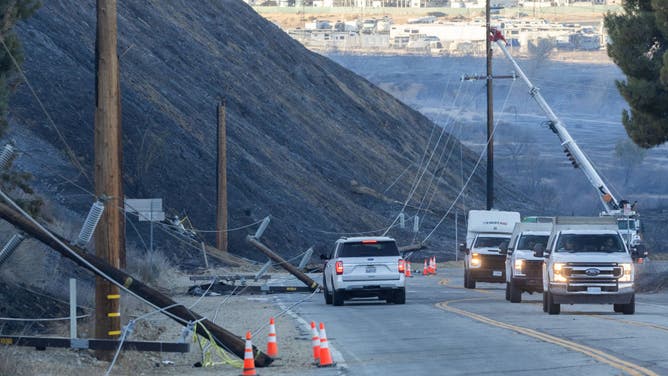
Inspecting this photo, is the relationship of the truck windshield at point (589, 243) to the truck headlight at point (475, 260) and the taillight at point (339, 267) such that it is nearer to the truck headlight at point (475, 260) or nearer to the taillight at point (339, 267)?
the taillight at point (339, 267)

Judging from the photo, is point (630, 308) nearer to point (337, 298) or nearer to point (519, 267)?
point (519, 267)

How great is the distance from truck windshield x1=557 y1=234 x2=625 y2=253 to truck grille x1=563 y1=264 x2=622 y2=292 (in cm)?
92

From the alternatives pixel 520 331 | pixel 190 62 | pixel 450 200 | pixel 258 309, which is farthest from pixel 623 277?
pixel 450 200

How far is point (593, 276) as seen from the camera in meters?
28.9

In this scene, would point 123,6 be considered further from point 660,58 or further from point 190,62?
point 660,58

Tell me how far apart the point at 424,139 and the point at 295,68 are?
14446 millimetres

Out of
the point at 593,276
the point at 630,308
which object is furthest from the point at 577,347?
the point at 630,308

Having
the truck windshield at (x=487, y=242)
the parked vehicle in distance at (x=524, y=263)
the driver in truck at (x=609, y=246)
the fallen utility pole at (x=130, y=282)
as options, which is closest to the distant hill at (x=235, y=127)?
the truck windshield at (x=487, y=242)

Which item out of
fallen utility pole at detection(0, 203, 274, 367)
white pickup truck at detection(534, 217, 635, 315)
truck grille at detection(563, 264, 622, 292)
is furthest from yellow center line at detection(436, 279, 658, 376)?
fallen utility pole at detection(0, 203, 274, 367)

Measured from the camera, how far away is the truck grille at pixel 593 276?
2883 centimetres

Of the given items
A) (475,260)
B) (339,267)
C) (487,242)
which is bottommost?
(475,260)

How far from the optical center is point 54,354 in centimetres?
1922

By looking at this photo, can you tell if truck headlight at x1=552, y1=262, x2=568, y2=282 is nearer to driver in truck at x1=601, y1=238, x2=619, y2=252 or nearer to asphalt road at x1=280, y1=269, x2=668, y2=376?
asphalt road at x1=280, y1=269, x2=668, y2=376

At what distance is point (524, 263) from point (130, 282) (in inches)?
736
